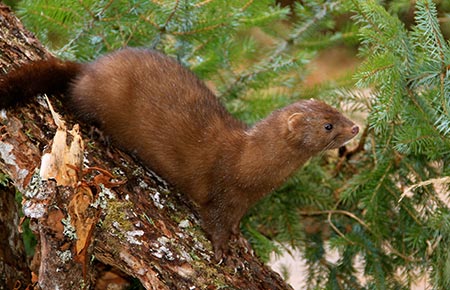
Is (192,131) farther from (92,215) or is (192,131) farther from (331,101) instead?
(331,101)

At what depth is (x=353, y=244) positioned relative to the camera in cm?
241

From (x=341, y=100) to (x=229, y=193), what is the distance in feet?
2.51

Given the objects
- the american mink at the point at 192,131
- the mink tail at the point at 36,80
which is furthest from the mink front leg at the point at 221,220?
the mink tail at the point at 36,80

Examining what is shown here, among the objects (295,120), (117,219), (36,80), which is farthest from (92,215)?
(295,120)

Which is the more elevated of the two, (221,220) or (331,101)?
(221,220)

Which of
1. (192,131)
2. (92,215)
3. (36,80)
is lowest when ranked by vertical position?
(192,131)

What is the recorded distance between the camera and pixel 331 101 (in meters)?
2.63

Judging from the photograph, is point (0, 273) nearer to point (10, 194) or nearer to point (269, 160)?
point (10, 194)

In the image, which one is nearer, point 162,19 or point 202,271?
point 202,271

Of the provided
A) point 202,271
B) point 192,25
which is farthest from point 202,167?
point 192,25

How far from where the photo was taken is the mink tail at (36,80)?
1.80 metres

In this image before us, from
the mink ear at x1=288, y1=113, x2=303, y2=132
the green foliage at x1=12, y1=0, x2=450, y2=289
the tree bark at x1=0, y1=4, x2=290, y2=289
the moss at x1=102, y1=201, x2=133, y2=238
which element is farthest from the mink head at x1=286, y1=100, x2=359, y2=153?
the moss at x1=102, y1=201, x2=133, y2=238

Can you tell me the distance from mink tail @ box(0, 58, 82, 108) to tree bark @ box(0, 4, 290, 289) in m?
0.03

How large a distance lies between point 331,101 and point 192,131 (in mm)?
748
